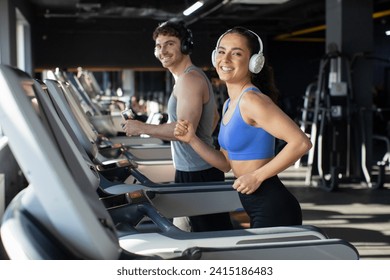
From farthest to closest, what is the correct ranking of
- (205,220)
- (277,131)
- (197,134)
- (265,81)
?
(197,134) < (205,220) < (265,81) < (277,131)

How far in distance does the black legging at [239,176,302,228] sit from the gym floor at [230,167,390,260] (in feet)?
4.04

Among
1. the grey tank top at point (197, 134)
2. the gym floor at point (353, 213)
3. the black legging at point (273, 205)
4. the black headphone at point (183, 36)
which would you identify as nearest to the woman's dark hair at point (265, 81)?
the black legging at point (273, 205)

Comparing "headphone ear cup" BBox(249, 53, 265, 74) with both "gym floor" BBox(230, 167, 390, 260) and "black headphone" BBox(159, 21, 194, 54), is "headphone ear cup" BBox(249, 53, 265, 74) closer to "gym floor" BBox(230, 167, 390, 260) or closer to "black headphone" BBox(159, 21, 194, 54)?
"black headphone" BBox(159, 21, 194, 54)

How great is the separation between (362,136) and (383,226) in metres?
2.72

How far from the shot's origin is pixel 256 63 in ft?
6.64

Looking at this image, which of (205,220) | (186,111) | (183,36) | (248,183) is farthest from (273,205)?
(183,36)

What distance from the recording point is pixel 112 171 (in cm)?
329

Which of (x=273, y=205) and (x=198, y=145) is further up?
(x=198, y=145)

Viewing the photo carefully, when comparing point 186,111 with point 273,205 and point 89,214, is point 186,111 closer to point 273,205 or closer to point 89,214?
point 273,205

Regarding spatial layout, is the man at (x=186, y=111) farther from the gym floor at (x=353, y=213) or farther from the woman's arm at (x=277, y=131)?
the woman's arm at (x=277, y=131)

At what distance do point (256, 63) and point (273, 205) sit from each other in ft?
1.45

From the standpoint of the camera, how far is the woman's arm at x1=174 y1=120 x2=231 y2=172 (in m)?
2.00

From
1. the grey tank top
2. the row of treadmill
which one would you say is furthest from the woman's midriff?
the grey tank top
